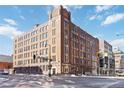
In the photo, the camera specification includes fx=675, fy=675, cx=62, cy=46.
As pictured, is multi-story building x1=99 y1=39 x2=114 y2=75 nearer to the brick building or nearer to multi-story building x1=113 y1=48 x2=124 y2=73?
multi-story building x1=113 y1=48 x2=124 y2=73

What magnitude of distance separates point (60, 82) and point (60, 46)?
1233 millimetres

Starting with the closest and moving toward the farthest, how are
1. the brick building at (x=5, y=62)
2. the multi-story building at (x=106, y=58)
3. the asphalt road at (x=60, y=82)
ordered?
the asphalt road at (x=60, y=82) < the brick building at (x=5, y=62) < the multi-story building at (x=106, y=58)

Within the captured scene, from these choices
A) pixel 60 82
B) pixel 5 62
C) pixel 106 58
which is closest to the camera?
pixel 60 82

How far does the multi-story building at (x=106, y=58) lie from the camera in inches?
872

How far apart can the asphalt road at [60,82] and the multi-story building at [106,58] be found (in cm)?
29

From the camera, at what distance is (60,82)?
71.7 ft

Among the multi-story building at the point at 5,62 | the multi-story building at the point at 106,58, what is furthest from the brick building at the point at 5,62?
the multi-story building at the point at 106,58

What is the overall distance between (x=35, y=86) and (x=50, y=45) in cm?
151

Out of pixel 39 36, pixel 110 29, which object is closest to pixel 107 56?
pixel 110 29

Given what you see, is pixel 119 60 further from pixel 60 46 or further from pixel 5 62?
pixel 5 62

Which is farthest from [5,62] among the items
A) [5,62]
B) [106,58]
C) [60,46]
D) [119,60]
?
[119,60]

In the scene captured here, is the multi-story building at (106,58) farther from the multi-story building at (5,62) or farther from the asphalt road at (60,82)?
the multi-story building at (5,62)

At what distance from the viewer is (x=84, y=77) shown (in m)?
22.2
